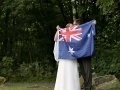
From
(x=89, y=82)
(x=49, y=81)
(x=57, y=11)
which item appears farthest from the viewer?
(x=57, y=11)

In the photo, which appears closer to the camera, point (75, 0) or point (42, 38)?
point (75, 0)

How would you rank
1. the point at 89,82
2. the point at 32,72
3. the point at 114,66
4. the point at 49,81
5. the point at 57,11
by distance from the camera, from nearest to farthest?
the point at 89,82 < the point at 114,66 < the point at 49,81 < the point at 32,72 < the point at 57,11

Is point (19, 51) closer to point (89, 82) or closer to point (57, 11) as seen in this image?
point (57, 11)

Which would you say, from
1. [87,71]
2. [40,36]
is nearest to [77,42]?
[87,71]

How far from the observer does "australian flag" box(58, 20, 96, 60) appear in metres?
8.95

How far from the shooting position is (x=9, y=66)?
57.2 ft

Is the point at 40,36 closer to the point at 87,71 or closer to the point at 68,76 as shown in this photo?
the point at 68,76

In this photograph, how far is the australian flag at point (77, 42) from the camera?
895 centimetres

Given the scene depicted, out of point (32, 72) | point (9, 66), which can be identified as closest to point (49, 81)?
point (32, 72)

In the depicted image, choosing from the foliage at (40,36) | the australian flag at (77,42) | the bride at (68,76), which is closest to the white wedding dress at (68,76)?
the bride at (68,76)

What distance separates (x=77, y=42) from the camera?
912cm

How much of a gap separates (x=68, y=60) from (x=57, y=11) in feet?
32.6

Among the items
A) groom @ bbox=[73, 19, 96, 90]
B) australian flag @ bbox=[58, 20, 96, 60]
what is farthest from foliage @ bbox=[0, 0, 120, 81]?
groom @ bbox=[73, 19, 96, 90]

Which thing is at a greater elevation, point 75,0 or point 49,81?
point 75,0
